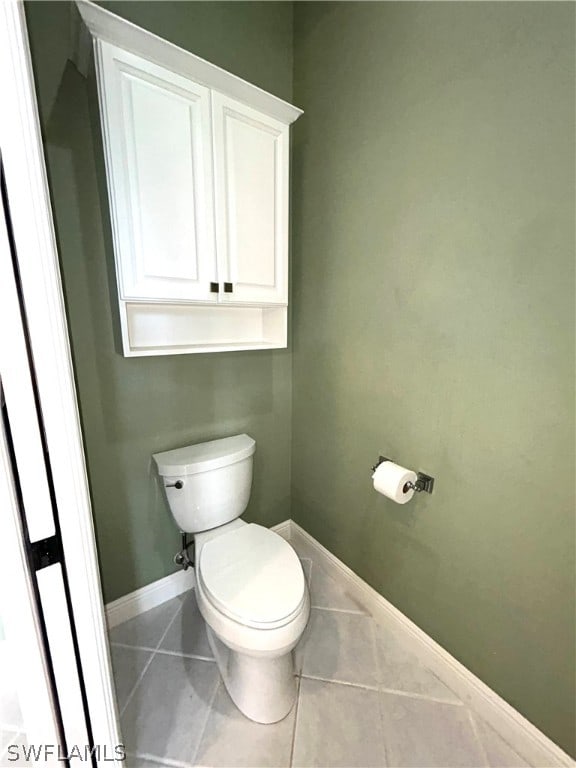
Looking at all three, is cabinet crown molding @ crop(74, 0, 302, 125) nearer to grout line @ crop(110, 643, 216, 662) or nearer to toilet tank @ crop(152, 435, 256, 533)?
toilet tank @ crop(152, 435, 256, 533)

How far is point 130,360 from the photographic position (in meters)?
1.32

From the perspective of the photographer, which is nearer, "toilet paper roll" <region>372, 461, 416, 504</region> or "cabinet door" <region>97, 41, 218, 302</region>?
"cabinet door" <region>97, 41, 218, 302</region>

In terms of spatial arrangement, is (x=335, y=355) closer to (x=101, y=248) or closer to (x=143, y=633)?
(x=101, y=248)

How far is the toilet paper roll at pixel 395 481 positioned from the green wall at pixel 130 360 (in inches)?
28.7

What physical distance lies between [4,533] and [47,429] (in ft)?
0.61

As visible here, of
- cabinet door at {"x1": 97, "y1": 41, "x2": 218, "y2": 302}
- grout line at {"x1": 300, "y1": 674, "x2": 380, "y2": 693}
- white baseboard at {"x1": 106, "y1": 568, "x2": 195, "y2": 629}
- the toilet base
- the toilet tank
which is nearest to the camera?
cabinet door at {"x1": 97, "y1": 41, "x2": 218, "y2": 302}

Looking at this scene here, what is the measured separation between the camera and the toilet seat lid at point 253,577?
1.06m

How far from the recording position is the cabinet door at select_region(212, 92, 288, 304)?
3.98 feet

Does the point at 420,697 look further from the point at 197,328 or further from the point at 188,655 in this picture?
the point at 197,328

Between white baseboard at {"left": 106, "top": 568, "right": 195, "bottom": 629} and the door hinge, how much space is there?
3.63 feet

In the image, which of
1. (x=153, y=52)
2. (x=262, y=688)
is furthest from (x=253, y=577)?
(x=153, y=52)

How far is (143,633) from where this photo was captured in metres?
1.45

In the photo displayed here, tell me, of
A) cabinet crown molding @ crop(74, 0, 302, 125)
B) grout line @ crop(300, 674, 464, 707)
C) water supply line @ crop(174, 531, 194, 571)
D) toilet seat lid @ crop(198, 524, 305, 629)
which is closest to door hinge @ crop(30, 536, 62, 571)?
toilet seat lid @ crop(198, 524, 305, 629)

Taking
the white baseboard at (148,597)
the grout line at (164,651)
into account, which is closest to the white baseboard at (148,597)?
the white baseboard at (148,597)
